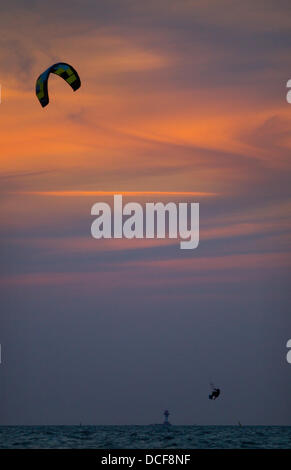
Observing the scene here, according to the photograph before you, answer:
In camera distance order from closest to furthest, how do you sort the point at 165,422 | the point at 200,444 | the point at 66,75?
the point at 66,75
the point at 200,444
the point at 165,422

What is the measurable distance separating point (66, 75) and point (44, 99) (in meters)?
1.39
